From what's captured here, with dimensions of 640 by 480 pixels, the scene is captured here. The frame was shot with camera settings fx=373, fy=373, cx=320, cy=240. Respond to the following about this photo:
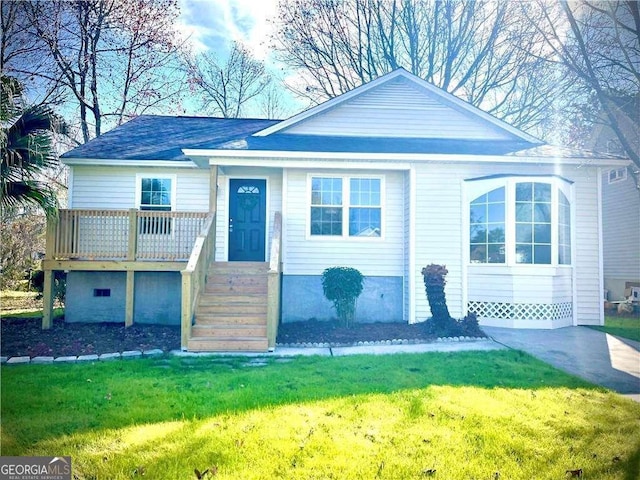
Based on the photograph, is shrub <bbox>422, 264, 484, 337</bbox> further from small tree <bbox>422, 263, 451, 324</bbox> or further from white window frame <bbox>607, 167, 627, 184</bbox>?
white window frame <bbox>607, 167, 627, 184</bbox>

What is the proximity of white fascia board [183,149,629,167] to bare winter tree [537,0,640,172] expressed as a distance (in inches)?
85.8

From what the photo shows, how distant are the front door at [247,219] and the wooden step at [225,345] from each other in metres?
3.07

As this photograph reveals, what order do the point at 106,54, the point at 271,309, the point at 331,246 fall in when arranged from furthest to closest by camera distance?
the point at 106,54 → the point at 331,246 → the point at 271,309

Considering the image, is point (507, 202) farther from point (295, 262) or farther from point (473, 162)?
point (295, 262)

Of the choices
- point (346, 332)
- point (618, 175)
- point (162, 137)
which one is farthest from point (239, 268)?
point (618, 175)

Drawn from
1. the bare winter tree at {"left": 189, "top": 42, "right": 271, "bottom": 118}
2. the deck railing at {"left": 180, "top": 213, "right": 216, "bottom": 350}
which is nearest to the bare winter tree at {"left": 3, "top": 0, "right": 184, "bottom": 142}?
the bare winter tree at {"left": 189, "top": 42, "right": 271, "bottom": 118}

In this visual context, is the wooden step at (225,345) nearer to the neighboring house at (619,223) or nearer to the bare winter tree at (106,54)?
the bare winter tree at (106,54)

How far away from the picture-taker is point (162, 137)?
34.4 ft

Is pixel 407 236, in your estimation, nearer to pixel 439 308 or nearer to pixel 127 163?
pixel 439 308

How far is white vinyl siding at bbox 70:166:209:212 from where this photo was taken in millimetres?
9094

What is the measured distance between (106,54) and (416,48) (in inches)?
549

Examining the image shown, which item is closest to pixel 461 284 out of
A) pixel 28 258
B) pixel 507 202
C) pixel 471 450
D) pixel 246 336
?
pixel 507 202

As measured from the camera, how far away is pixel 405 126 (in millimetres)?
9930

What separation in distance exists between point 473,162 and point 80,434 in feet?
27.6
